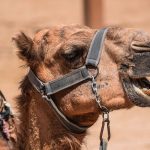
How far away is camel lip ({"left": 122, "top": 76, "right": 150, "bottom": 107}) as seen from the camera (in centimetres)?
434

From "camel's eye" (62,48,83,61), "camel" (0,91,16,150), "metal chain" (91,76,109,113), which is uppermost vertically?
"camel's eye" (62,48,83,61)

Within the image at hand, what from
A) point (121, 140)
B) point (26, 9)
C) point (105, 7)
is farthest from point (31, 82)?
point (105, 7)

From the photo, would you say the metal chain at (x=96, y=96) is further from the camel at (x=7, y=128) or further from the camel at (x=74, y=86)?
the camel at (x=7, y=128)

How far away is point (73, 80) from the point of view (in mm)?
4559

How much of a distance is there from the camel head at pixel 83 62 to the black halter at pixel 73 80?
38 mm

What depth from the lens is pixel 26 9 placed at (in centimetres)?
1540

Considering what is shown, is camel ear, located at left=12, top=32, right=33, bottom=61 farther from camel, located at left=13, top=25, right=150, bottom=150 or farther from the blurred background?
the blurred background

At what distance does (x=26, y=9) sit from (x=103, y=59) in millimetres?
11028

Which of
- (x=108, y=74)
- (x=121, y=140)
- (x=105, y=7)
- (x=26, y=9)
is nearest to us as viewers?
(x=108, y=74)

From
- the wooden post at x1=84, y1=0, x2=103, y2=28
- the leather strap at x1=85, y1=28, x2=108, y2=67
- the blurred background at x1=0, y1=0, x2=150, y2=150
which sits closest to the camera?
the leather strap at x1=85, y1=28, x2=108, y2=67

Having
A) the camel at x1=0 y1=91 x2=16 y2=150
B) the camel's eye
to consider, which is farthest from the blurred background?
the camel's eye

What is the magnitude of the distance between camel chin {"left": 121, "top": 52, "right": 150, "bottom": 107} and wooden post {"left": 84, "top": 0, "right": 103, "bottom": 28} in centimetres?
1078

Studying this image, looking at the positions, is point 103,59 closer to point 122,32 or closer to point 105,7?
point 122,32

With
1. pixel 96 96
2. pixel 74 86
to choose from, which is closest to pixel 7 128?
pixel 74 86
